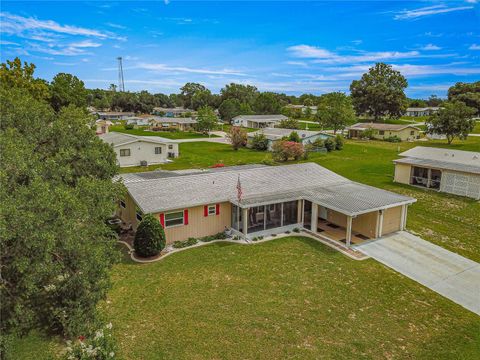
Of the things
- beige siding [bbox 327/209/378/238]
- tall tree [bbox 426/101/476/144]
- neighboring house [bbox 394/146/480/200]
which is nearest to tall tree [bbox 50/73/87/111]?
beige siding [bbox 327/209/378/238]

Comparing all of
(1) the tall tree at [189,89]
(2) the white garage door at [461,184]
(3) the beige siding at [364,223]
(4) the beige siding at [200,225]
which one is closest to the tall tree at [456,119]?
(2) the white garage door at [461,184]

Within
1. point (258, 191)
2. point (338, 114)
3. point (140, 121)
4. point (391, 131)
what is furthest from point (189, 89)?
point (258, 191)

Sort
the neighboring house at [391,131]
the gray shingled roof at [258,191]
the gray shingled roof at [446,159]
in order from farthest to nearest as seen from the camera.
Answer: the neighboring house at [391,131], the gray shingled roof at [446,159], the gray shingled roof at [258,191]

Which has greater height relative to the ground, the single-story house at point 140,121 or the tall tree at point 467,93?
the tall tree at point 467,93

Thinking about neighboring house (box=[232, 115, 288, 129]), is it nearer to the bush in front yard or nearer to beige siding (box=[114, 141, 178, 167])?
beige siding (box=[114, 141, 178, 167])

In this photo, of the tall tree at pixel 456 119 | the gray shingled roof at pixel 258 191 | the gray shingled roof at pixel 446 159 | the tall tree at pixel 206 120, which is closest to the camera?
the gray shingled roof at pixel 258 191

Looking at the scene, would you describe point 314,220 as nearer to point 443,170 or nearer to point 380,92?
point 443,170

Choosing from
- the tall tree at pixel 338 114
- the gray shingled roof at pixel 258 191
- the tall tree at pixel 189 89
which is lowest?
the gray shingled roof at pixel 258 191

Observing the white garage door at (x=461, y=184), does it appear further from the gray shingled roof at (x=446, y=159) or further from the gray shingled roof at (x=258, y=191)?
the gray shingled roof at (x=258, y=191)
